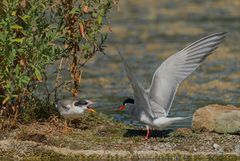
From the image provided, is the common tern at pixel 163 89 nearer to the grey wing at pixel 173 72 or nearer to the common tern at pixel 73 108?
the grey wing at pixel 173 72

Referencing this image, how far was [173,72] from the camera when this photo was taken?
973 cm

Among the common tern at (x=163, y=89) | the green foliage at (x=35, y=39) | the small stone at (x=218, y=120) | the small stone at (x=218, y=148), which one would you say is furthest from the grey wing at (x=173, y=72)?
the green foliage at (x=35, y=39)

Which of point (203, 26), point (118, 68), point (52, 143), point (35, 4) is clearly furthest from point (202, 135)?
point (203, 26)

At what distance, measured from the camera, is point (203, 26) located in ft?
66.4

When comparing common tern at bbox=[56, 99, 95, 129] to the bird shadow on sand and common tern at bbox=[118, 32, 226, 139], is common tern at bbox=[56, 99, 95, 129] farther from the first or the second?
the bird shadow on sand

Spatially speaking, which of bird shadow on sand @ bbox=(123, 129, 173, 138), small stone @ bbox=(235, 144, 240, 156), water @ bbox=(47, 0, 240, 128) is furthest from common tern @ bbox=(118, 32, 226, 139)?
water @ bbox=(47, 0, 240, 128)

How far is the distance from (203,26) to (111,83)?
20.7ft

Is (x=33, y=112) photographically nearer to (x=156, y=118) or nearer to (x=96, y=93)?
(x=156, y=118)

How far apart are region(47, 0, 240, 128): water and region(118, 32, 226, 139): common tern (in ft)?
4.44

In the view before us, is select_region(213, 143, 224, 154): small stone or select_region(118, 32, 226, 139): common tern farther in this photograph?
select_region(118, 32, 226, 139): common tern

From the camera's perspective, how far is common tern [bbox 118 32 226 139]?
915 centimetres

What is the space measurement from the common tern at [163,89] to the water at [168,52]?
4.44 feet

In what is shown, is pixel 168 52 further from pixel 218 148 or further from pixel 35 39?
pixel 35 39

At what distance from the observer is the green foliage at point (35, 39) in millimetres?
8711
